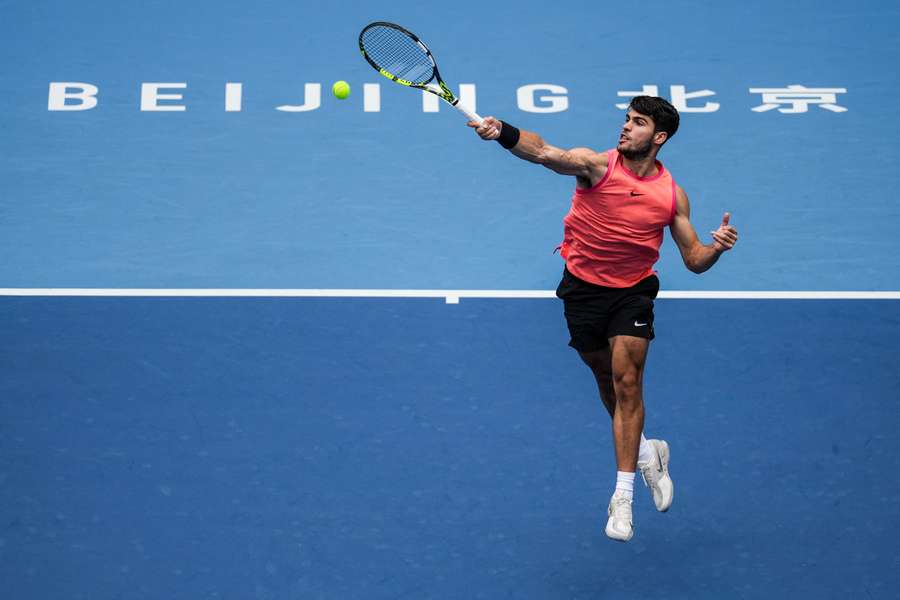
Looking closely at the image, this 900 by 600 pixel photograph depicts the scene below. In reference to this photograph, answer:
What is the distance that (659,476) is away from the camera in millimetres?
8633

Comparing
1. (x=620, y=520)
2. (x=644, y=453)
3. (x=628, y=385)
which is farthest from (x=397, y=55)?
(x=620, y=520)

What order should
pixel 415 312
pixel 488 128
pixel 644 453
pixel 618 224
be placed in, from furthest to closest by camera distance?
1. pixel 415 312
2. pixel 644 453
3. pixel 618 224
4. pixel 488 128

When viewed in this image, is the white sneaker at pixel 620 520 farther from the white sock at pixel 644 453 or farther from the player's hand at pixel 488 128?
the player's hand at pixel 488 128

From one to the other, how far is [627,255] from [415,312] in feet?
7.86

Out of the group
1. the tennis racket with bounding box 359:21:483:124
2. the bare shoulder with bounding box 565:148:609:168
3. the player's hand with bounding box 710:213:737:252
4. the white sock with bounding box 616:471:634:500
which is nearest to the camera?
the player's hand with bounding box 710:213:737:252

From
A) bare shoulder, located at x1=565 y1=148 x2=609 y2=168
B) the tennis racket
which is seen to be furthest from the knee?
the tennis racket

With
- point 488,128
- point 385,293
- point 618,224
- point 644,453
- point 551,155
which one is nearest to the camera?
point 488,128

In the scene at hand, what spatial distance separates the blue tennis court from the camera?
28.3ft

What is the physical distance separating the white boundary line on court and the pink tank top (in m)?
2.07

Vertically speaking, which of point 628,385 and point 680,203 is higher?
point 680,203

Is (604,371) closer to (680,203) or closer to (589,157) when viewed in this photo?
(680,203)

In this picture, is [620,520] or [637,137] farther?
[637,137]

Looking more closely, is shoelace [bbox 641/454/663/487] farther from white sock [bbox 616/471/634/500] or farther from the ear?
the ear

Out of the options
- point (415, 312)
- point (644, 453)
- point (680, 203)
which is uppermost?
point (680, 203)
